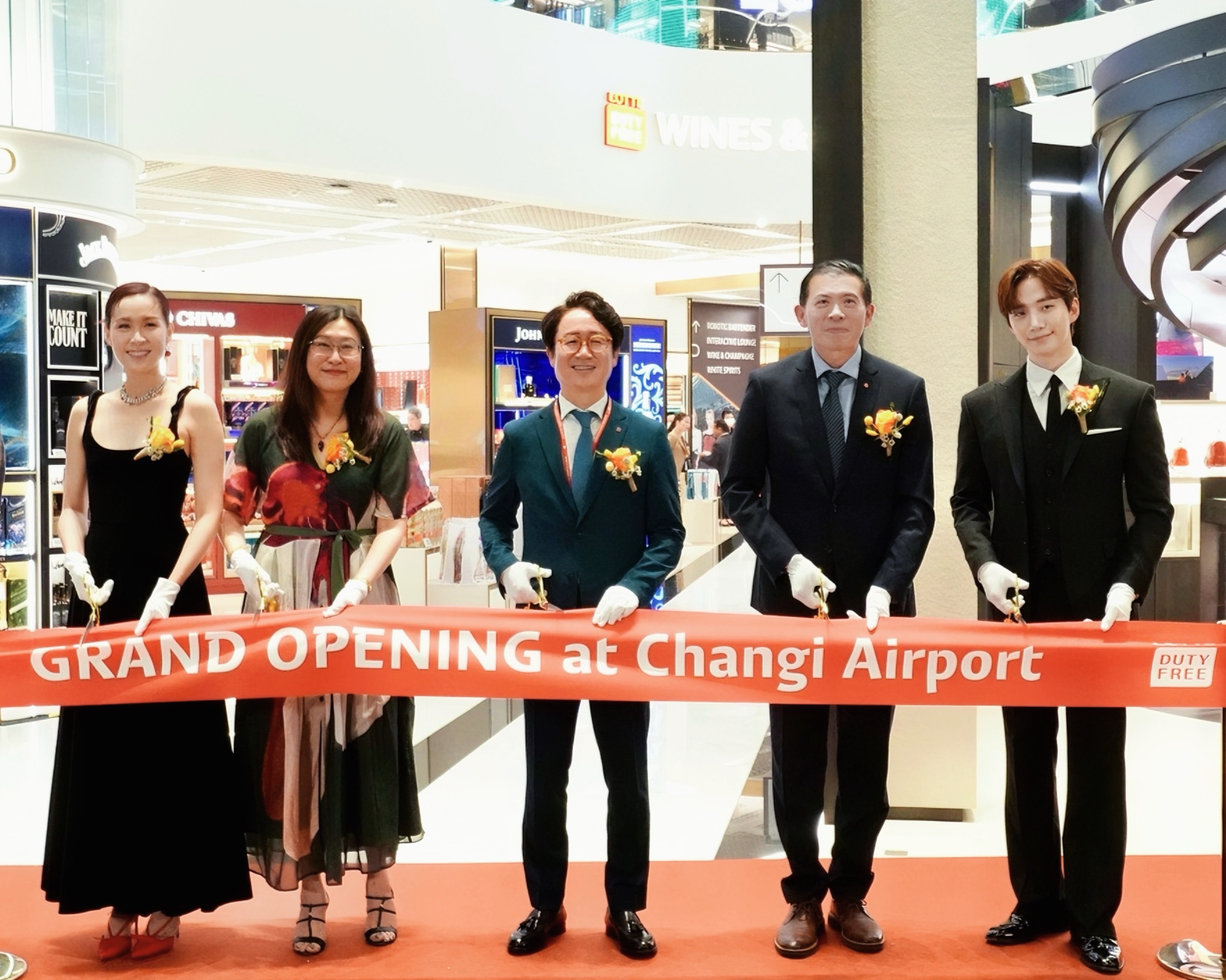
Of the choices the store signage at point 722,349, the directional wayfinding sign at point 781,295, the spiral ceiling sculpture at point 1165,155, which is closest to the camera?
the spiral ceiling sculpture at point 1165,155

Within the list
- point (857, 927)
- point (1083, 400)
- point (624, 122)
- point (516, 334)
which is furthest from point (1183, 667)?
point (624, 122)

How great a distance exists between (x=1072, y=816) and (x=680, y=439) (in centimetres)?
1056

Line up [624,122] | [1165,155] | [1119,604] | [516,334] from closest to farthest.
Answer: [1119,604]
[1165,155]
[516,334]
[624,122]

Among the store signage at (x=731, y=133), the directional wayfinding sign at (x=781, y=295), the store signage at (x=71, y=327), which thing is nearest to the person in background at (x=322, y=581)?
the store signage at (x=71, y=327)

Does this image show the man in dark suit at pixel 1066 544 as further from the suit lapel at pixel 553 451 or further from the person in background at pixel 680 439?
the person in background at pixel 680 439

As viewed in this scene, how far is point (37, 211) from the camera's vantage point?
234 inches

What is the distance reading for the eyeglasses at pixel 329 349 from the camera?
3.02 metres

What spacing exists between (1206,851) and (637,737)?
227cm

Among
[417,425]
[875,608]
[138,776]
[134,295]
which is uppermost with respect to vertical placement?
[134,295]

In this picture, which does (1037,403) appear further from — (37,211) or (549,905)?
(37,211)

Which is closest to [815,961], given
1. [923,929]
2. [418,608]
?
[923,929]

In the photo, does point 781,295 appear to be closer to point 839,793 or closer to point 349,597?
point 839,793

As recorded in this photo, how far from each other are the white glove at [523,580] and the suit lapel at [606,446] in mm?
173

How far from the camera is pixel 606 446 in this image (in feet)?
9.97
